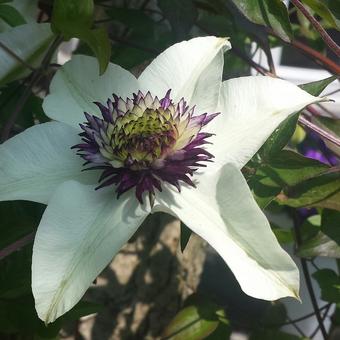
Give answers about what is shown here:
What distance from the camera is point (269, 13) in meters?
0.56

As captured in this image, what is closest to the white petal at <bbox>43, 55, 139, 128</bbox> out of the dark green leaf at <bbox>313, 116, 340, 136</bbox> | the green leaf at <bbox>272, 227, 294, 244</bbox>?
the dark green leaf at <bbox>313, 116, 340, 136</bbox>

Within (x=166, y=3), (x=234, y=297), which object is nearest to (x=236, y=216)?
(x=166, y=3)

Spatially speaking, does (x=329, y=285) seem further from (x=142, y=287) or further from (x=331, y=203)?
(x=142, y=287)

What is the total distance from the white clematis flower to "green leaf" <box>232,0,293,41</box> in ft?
0.22

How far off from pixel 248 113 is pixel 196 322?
1.41ft

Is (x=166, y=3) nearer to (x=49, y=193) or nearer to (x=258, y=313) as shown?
(x=49, y=193)

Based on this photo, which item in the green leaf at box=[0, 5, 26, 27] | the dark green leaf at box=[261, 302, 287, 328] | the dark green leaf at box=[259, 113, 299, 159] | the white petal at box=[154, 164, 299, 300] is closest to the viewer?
the white petal at box=[154, 164, 299, 300]

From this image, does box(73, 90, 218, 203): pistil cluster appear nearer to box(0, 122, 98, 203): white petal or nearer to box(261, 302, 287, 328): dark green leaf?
box(0, 122, 98, 203): white petal

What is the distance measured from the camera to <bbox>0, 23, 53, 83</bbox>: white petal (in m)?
0.59

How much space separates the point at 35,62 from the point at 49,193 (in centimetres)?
22

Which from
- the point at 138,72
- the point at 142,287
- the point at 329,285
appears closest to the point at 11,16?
the point at 138,72

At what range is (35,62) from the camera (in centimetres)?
62

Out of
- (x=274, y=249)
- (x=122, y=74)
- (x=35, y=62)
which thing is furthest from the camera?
(x=35, y=62)

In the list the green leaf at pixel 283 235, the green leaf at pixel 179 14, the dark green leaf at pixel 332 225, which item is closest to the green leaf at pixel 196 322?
the green leaf at pixel 283 235
